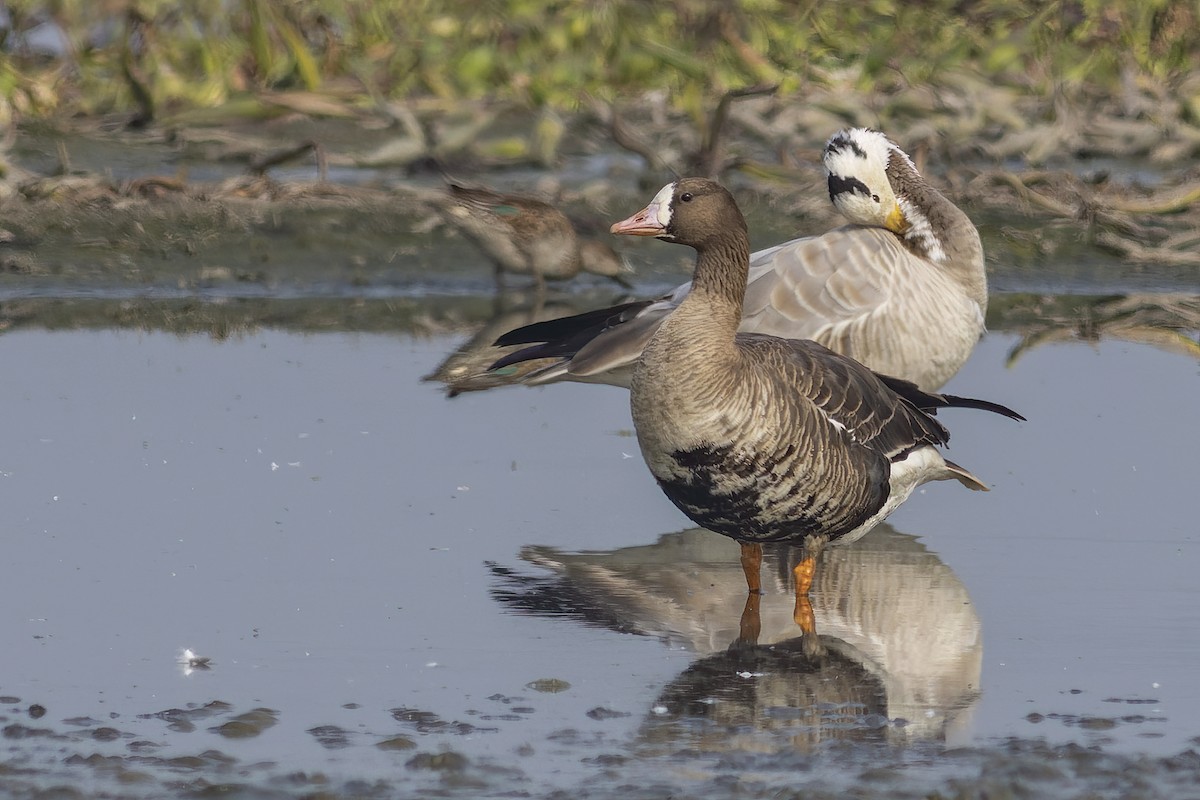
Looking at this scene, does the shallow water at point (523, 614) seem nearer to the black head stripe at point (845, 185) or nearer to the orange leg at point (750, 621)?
the orange leg at point (750, 621)

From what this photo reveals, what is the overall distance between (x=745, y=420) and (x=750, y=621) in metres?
0.73

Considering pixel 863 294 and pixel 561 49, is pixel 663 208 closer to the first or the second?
pixel 863 294

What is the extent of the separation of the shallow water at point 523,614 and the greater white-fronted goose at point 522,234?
244 centimetres

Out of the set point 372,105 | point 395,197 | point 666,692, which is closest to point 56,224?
point 395,197

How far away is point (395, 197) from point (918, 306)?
543cm

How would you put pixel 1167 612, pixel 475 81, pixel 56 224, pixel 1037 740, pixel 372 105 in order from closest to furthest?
pixel 1037 740
pixel 1167 612
pixel 56 224
pixel 372 105
pixel 475 81

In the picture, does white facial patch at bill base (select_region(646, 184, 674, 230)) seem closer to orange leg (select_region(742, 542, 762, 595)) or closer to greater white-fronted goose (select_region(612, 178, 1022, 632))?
greater white-fronted goose (select_region(612, 178, 1022, 632))

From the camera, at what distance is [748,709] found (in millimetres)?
4941

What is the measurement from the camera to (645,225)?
5930mm

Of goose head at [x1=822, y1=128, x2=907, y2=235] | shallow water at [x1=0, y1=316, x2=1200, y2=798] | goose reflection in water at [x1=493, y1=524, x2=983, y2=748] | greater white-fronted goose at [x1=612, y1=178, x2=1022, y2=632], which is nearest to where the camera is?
shallow water at [x1=0, y1=316, x2=1200, y2=798]

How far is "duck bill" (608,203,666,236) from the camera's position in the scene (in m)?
5.92

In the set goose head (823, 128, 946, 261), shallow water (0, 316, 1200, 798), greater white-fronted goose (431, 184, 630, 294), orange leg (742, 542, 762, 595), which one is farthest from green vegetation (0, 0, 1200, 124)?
orange leg (742, 542, 762, 595)

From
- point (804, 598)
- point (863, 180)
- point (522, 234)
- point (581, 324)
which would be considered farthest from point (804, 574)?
point (522, 234)

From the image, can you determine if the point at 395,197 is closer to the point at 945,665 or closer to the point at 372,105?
the point at 372,105
